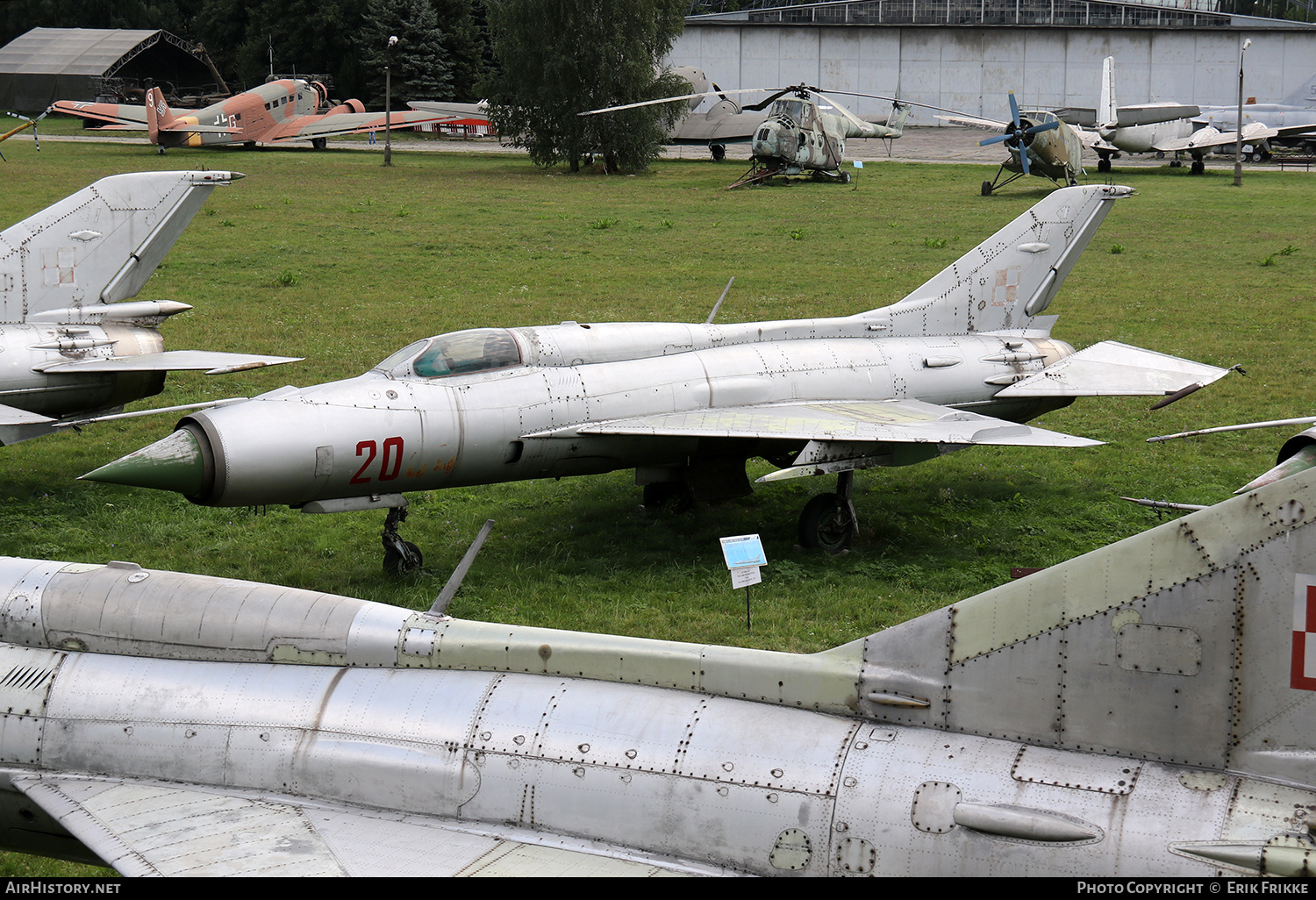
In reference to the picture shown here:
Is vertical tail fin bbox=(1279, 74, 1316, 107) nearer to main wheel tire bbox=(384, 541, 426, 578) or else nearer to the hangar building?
the hangar building

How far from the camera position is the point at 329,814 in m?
5.95

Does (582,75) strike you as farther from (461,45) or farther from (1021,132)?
(461,45)

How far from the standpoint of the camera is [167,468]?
984cm

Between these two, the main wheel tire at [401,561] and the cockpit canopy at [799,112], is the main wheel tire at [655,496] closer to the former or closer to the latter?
the main wheel tire at [401,561]

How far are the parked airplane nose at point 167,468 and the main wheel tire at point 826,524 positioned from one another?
607 centimetres

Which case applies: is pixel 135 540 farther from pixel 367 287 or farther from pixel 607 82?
pixel 607 82

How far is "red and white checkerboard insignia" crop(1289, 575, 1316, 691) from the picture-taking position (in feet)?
15.7

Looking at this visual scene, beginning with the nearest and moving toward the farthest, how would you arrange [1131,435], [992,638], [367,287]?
[992,638] → [1131,435] → [367,287]

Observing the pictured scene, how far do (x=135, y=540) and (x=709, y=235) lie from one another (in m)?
23.3

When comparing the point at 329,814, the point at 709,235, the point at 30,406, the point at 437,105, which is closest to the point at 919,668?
the point at 329,814

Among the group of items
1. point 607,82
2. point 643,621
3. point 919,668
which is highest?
point 607,82

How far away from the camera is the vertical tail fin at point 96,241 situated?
13.3 metres

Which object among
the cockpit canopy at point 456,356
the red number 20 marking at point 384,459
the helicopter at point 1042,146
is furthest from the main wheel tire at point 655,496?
the helicopter at point 1042,146

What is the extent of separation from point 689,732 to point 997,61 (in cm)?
8116
